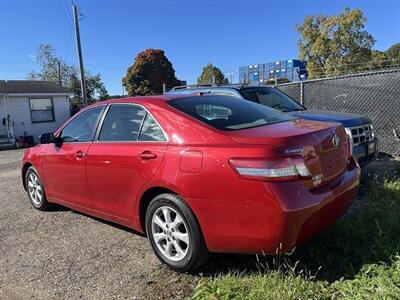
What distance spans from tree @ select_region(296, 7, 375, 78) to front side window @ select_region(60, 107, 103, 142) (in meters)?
43.3

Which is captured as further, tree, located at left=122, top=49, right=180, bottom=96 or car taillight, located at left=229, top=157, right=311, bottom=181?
tree, located at left=122, top=49, right=180, bottom=96

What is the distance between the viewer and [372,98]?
8828 mm

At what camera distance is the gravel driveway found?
3.48m

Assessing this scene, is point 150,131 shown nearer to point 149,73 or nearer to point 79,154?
point 79,154

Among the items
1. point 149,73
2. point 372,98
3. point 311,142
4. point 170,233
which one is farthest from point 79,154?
point 149,73

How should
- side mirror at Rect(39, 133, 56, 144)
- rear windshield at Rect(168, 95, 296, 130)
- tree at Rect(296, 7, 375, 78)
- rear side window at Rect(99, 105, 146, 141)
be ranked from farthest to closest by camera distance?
tree at Rect(296, 7, 375, 78) < side mirror at Rect(39, 133, 56, 144) < rear side window at Rect(99, 105, 146, 141) < rear windshield at Rect(168, 95, 296, 130)

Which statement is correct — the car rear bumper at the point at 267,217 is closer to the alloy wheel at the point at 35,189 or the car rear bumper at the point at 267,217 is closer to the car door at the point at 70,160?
the car door at the point at 70,160

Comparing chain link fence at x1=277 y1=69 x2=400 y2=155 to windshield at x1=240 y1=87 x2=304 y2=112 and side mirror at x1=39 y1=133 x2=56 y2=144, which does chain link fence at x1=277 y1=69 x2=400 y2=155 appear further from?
side mirror at x1=39 y1=133 x2=56 y2=144

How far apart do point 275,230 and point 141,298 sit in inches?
48.5

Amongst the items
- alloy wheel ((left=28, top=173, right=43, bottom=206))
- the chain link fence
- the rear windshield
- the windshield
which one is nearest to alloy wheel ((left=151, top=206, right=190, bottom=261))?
the rear windshield

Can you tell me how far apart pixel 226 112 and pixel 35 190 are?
11.7 feet

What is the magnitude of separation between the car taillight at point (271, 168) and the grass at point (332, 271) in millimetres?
746

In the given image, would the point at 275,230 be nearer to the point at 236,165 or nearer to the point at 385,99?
the point at 236,165

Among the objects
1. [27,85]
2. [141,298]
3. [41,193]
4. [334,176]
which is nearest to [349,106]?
[334,176]
